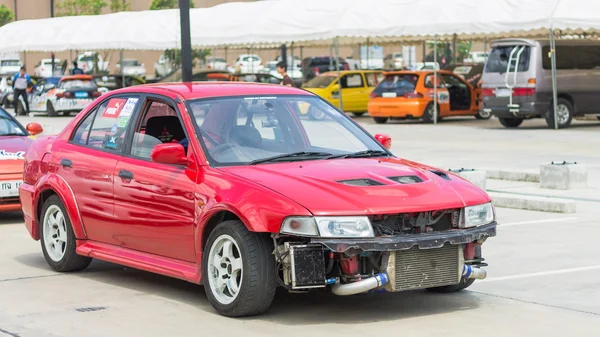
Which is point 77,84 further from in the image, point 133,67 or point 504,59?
point 133,67

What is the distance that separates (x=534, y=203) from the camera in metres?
12.7

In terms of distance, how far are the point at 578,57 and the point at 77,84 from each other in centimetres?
1719

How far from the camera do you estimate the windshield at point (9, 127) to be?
1354cm

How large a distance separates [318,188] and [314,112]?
1.60 metres

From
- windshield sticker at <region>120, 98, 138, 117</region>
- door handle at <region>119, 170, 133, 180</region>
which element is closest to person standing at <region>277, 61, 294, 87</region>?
windshield sticker at <region>120, 98, 138, 117</region>

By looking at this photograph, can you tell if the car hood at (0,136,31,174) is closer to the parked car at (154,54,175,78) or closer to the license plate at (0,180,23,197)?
the license plate at (0,180,23,197)

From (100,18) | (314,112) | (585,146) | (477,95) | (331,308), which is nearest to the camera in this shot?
(331,308)

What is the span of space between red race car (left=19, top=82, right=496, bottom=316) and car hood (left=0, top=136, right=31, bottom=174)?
113 inches

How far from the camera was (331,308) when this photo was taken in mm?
7566

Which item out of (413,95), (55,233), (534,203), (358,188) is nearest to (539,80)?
(413,95)

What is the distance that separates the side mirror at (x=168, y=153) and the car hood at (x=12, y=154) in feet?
16.6

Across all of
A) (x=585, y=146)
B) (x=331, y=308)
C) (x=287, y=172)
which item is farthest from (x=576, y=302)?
(x=585, y=146)

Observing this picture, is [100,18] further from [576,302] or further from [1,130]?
[576,302]

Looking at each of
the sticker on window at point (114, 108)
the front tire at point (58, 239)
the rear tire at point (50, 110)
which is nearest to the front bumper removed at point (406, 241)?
the sticker on window at point (114, 108)
